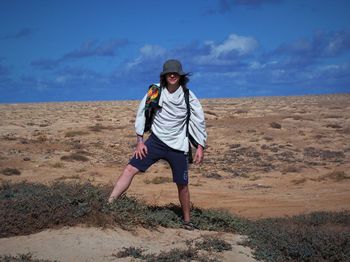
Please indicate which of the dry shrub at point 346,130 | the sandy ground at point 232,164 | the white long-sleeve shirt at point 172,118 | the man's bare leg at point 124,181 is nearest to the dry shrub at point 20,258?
the sandy ground at point 232,164

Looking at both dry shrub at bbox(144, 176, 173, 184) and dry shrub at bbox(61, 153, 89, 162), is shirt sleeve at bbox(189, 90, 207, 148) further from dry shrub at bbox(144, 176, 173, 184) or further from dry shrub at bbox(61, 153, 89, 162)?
dry shrub at bbox(61, 153, 89, 162)

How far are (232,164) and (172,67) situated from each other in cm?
1111

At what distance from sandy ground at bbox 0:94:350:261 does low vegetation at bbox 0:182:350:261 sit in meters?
0.32

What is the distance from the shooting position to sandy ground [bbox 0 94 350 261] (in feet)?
35.6

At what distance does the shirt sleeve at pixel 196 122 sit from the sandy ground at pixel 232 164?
2.07m

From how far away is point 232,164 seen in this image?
16594mm

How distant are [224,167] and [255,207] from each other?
5989 millimetres

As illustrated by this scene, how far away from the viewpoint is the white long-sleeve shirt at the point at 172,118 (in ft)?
19.5

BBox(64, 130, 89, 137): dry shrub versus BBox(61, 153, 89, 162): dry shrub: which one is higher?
BBox(64, 130, 89, 137): dry shrub

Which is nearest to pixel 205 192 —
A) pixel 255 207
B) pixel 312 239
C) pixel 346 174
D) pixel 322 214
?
pixel 255 207

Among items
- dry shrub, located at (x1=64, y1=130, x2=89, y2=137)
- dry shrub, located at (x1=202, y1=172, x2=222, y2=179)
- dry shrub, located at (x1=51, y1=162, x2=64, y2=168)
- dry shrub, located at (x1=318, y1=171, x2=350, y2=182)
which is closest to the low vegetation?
dry shrub, located at (x1=318, y1=171, x2=350, y2=182)

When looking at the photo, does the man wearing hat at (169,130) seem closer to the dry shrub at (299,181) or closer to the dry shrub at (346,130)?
the dry shrub at (299,181)

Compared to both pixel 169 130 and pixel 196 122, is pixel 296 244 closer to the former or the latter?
pixel 196 122

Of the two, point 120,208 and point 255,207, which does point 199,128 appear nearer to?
point 120,208
